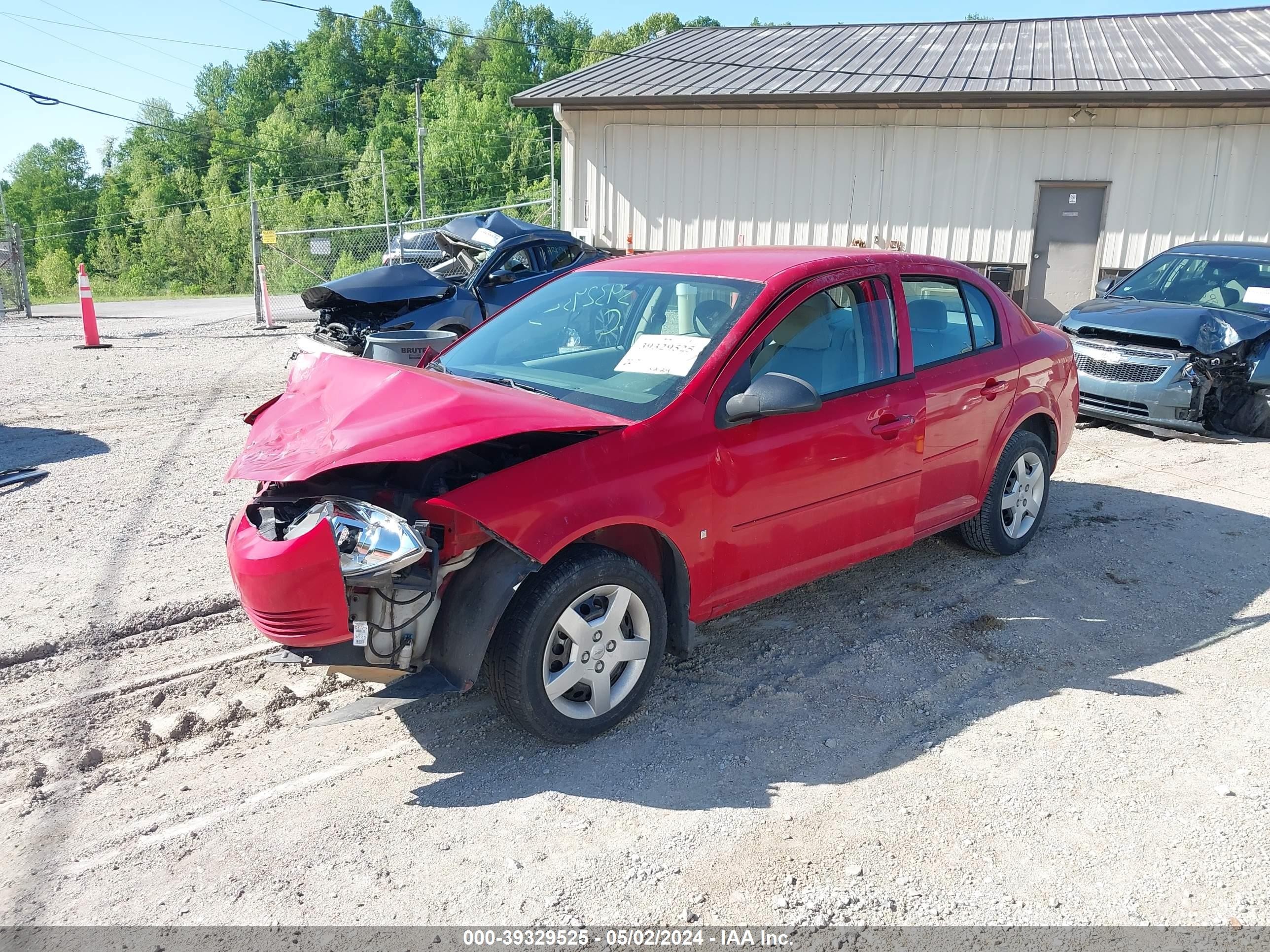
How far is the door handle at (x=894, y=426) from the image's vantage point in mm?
4363

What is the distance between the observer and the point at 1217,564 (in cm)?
557

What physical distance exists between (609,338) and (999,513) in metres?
2.51

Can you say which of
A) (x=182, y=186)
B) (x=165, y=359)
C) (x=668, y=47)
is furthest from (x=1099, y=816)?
(x=182, y=186)

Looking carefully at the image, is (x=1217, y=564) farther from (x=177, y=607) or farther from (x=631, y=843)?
(x=177, y=607)

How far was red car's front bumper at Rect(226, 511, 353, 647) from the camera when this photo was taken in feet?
10.1

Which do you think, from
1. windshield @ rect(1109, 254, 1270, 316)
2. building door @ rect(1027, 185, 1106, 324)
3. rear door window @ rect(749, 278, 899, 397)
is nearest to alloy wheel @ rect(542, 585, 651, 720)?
rear door window @ rect(749, 278, 899, 397)

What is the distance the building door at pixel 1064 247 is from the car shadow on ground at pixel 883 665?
31.6 feet

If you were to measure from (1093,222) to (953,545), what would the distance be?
1094 centimetres

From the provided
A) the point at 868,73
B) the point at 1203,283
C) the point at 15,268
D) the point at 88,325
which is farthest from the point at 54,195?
the point at 1203,283

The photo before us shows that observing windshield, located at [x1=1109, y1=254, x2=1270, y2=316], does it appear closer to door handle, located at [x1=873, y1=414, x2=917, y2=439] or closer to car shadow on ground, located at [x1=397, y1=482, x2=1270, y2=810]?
car shadow on ground, located at [x1=397, y1=482, x2=1270, y2=810]

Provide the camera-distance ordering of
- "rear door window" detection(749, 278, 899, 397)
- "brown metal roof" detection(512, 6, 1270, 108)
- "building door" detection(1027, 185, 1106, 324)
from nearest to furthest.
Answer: "rear door window" detection(749, 278, 899, 397)
"brown metal roof" detection(512, 6, 1270, 108)
"building door" detection(1027, 185, 1106, 324)

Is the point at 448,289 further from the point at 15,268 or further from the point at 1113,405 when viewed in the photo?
the point at 15,268

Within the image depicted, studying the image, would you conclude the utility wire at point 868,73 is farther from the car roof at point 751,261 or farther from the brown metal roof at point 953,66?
the car roof at point 751,261

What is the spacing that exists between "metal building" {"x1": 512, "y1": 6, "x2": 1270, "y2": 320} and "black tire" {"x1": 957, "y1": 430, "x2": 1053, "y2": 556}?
7934 mm
